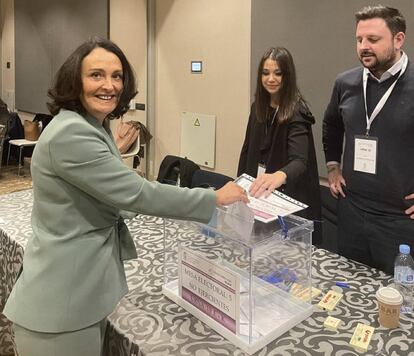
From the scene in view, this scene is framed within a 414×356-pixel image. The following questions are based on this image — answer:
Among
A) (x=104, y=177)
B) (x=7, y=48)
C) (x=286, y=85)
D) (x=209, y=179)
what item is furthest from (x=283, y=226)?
(x=7, y=48)

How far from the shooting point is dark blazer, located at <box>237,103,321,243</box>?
210 cm

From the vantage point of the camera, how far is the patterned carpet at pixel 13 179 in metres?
5.58

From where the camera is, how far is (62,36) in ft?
21.1

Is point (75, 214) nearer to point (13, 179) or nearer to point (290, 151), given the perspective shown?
point (290, 151)

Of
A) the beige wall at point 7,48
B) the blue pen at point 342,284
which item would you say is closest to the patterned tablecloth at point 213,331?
the blue pen at point 342,284

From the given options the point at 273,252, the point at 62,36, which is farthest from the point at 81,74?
the point at 62,36

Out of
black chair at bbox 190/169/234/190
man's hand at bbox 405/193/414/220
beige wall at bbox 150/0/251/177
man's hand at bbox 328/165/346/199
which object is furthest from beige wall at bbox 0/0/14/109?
man's hand at bbox 405/193/414/220

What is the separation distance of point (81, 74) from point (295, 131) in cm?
121

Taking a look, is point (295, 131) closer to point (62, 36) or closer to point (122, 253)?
point (122, 253)

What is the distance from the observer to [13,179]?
19.8 ft

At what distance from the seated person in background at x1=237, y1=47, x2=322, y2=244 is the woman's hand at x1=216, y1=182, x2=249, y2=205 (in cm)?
81

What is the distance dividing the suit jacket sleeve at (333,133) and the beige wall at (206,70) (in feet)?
5.74

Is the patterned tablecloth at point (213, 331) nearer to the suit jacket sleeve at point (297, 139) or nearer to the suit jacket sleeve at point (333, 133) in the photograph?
the suit jacket sleeve at point (297, 139)

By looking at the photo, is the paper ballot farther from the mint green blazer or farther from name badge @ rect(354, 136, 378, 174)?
name badge @ rect(354, 136, 378, 174)
